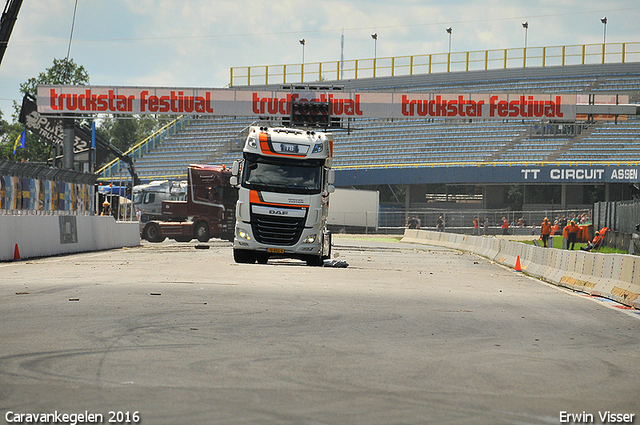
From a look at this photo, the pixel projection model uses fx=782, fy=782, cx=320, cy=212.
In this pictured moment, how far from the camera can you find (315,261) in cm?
2022

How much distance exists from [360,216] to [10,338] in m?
51.5

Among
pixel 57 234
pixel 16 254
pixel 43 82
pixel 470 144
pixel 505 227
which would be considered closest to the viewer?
pixel 16 254

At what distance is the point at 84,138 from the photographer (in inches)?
2117

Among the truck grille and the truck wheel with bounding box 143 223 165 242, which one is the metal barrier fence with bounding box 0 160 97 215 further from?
the truck wheel with bounding box 143 223 165 242

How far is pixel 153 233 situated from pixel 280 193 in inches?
761

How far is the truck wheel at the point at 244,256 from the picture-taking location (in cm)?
1973

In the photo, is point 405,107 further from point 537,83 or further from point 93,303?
point 93,303

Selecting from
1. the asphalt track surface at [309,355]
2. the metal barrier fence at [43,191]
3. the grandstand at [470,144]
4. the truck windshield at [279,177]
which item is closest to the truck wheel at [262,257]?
the truck windshield at [279,177]

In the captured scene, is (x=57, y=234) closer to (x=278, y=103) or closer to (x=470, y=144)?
(x=278, y=103)

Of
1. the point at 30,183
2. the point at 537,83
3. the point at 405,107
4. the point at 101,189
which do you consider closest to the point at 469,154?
the point at 537,83

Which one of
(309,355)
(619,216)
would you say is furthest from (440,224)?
(309,355)

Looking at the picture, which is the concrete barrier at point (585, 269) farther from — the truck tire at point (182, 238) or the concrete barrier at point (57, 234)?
the truck tire at point (182, 238)

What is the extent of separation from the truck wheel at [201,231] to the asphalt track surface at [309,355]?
2295cm

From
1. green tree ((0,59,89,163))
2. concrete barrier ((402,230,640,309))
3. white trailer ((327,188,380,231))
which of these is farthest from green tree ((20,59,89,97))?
concrete barrier ((402,230,640,309))
